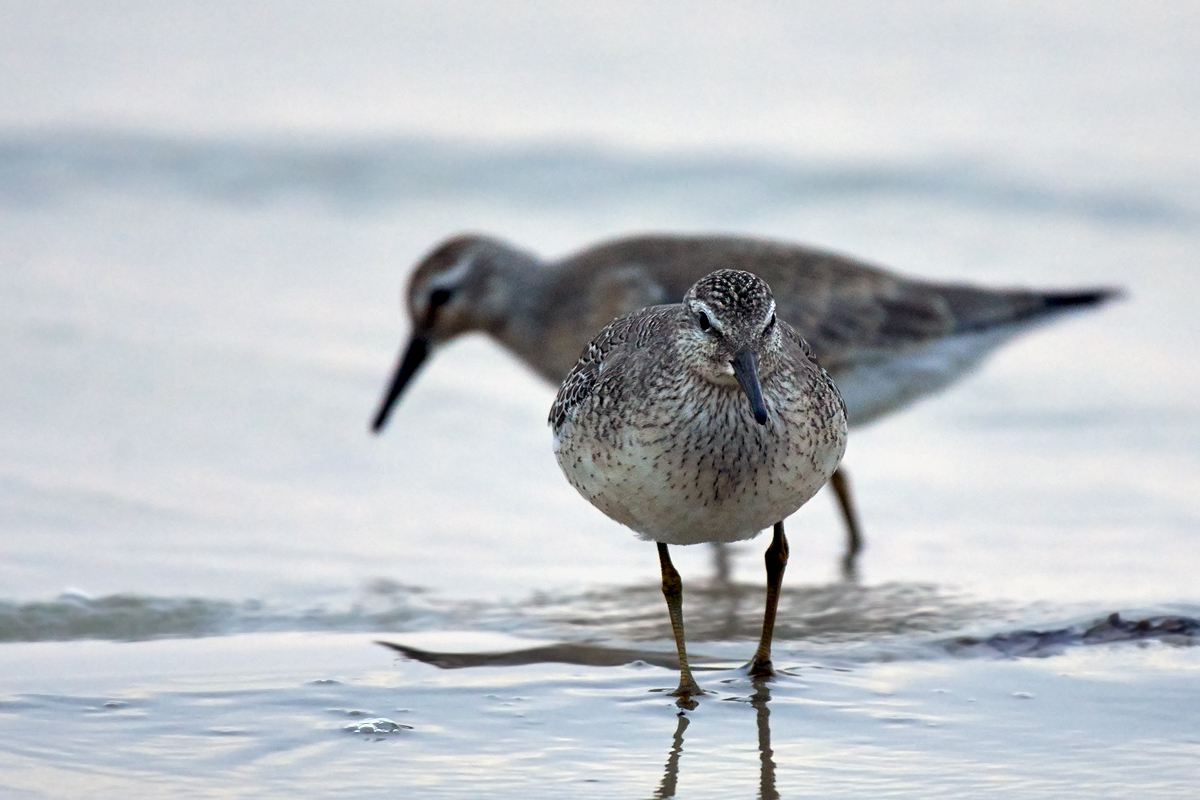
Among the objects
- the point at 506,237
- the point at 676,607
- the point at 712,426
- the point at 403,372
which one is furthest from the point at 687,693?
the point at 506,237

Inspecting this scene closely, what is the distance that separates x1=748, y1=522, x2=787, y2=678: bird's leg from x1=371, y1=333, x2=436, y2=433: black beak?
345 centimetres

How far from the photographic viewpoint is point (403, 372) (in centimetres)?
917

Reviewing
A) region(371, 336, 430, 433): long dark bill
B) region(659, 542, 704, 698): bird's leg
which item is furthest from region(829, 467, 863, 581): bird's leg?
region(371, 336, 430, 433): long dark bill

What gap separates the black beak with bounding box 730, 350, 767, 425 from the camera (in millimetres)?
4727

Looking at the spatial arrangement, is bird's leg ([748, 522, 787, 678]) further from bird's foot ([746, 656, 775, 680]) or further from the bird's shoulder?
the bird's shoulder

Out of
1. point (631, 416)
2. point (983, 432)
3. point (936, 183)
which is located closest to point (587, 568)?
point (631, 416)

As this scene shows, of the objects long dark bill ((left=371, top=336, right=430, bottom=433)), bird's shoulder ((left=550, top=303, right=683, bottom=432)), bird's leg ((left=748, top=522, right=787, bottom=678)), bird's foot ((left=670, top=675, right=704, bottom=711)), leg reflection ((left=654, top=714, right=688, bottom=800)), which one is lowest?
leg reflection ((left=654, top=714, right=688, bottom=800))

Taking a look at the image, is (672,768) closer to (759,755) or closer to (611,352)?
(759,755)

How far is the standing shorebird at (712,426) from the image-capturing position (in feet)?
16.3

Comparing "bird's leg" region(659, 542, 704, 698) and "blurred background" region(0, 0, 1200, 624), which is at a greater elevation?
"blurred background" region(0, 0, 1200, 624)

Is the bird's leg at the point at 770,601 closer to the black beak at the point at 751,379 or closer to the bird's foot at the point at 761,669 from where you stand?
the bird's foot at the point at 761,669

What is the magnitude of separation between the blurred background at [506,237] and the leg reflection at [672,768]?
1719 mm

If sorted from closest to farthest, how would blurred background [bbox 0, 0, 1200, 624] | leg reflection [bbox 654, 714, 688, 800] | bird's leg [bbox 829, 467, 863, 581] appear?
leg reflection [bbox 654, 714, 688, 800] → blurred background [bbox 0, 0, 1200, 624] → bird's leg [bbox 829, 467, 863, 581]

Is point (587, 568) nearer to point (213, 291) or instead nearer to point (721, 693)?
point (721, 693)
